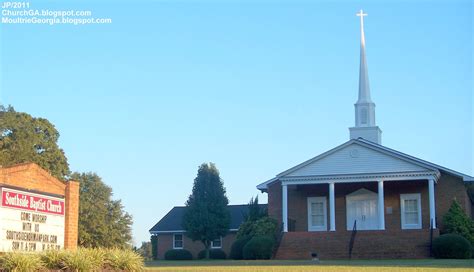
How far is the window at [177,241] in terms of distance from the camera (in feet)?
190

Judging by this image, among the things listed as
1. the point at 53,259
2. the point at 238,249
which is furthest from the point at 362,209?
the point at 53,259

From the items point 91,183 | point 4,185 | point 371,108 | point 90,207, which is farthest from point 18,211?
point 91,183

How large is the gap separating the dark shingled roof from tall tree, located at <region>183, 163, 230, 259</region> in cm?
900

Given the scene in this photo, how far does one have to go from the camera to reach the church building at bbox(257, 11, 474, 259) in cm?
3638

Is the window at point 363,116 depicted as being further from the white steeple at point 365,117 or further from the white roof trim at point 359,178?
the white roof trim at point 359,178

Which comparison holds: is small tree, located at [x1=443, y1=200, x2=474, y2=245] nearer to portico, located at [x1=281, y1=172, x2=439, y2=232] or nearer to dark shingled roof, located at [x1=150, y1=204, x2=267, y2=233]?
portico, located at [x1=281, y1=172, x2=439, y2=232]

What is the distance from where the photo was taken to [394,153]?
3969 centimetres

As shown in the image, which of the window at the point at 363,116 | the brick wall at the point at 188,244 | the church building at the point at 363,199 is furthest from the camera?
the brick wall at the point at 188,244

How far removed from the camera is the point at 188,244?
188 ft

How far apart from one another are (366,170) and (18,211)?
2554cm

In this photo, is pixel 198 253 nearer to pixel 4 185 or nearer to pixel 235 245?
pixel 235 245

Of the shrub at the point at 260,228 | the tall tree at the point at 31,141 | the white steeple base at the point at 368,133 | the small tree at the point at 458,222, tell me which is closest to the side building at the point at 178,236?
the tall tree at the point at 31,141

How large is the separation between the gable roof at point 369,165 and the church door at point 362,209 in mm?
2728

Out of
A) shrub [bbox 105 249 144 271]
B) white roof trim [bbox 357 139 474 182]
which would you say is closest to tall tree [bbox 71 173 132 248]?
white roof trim [bbox 357 139 474 182]
